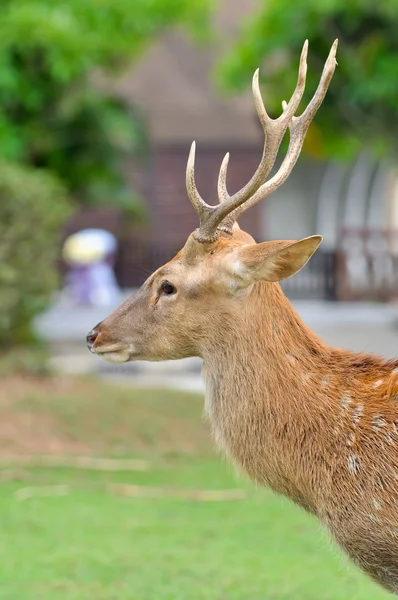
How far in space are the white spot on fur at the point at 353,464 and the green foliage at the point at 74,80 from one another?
872 cm

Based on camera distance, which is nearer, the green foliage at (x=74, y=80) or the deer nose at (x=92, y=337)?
the deer nose at (x=92, y=337)

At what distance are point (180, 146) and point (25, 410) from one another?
11.2 meters

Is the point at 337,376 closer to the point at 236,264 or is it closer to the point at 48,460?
the point at 236,264

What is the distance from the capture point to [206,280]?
482 centimetres

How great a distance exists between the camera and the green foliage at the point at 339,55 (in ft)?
41.3

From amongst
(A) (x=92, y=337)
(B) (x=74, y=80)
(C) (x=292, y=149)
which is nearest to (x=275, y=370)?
(A) (x=92, y=337)

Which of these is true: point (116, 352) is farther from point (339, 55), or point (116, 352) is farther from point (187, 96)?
point (187, 96)

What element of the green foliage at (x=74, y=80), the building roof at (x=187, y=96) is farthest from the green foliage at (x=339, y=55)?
the building roof at (x=187, y=96)

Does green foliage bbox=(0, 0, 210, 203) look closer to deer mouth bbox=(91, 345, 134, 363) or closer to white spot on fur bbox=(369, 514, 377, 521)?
deer mouth bbox=(91, 345, 134, 363)

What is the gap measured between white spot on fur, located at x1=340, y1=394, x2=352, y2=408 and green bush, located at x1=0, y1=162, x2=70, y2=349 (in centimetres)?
721

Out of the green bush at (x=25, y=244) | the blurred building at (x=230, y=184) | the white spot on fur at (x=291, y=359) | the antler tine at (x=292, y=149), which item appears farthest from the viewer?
the blurred building at (x=230, y=184)

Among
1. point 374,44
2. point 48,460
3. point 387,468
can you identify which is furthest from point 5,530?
point 374,44

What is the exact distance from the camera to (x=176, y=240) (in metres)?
21.1

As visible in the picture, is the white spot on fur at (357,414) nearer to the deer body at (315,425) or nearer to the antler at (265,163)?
the deer body at (315,425)
